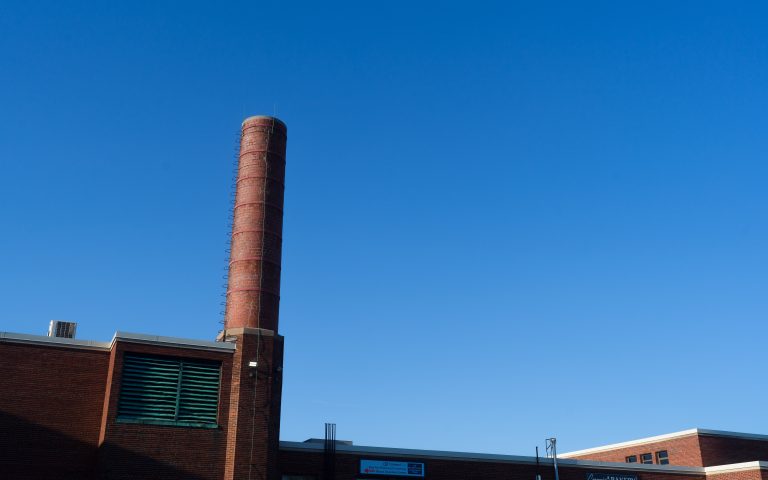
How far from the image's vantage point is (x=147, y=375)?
98.9 ft

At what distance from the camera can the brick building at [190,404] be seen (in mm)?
28656

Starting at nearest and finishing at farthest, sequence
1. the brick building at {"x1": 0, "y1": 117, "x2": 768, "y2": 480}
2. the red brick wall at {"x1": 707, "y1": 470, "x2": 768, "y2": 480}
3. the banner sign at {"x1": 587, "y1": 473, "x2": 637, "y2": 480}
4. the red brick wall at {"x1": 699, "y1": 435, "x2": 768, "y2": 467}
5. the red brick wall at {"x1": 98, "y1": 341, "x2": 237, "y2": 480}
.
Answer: the red brick wall at {"x1": 98, "y1": 341, "x2": 237, "y2": 480}
the brick building at {"x1": 0, "y1": 117, "x2": 768, "y2": 480}
the banner sign at {"x1": 587, "y1": 473, "x2": 637, "y2": 480}
the red brick wall at {"x1": 707, "y1": 470, "x2": 768, "y2": 480}
the red brick wall at {"x1": 699, "y1": 435, "x2": 768, "y2": 467}

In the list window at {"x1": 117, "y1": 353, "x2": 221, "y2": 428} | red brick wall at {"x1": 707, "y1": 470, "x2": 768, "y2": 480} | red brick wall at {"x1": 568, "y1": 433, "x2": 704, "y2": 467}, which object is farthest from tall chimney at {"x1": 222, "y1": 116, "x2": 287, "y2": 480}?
red brick wall at {"x1": 568, "y1": 433, "x2": 704, "y2": 467}

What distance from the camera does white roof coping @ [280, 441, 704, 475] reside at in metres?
33.8

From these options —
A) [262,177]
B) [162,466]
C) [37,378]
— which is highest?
[262,177]

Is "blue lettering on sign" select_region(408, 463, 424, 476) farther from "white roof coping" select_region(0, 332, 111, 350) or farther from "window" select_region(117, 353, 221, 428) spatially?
"white roof coping" select_region(0, 332, 111, 350)

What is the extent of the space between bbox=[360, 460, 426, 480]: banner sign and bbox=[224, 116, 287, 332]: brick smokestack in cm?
714

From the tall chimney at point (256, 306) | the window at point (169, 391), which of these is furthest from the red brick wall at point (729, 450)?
the window at point (169, 391)

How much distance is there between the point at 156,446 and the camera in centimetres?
2911

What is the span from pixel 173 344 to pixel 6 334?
5.81 m

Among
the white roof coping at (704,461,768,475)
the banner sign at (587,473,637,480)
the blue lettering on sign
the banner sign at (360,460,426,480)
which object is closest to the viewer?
the banner sign at (360,460,426,480)

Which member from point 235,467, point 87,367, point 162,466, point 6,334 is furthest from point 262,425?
point 6,334

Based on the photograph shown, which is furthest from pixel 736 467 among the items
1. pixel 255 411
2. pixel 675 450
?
pixel 255 411

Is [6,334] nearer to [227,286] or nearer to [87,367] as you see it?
[87,367]
